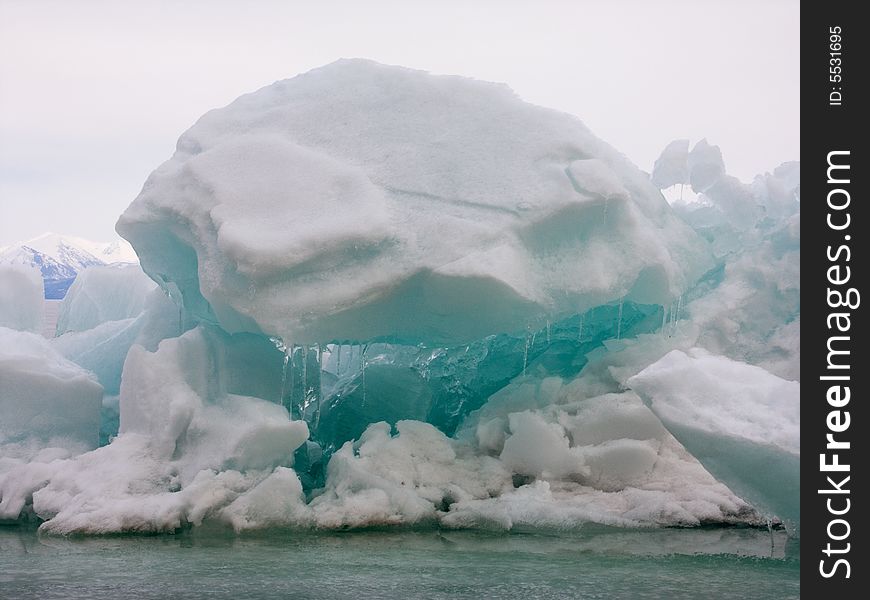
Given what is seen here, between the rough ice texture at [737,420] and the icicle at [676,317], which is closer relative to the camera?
the rough ice texture at [737,420]

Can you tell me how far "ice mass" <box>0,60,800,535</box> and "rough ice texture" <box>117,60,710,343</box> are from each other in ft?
0.06

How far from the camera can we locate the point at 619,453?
6.28 metres

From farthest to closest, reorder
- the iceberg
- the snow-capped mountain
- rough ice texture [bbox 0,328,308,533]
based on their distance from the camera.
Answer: the snow-capped mountain < the iceberg < rough ice texture [bbox 0,328,308,533]

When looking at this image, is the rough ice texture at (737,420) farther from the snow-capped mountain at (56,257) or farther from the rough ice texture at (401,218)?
the snow-capped mountain at (56,257)

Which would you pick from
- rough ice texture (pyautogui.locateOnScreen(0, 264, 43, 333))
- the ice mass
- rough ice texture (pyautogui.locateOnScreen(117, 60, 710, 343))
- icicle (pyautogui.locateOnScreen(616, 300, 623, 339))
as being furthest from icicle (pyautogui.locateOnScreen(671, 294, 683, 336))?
rough ice texture (pyautogui.locateOnScreen(0, 264, 43, 333))

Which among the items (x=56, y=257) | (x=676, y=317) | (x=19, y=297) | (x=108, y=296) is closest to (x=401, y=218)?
(x=676, y=317)

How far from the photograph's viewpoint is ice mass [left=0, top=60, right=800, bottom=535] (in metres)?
5.81

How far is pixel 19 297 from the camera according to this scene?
361 inches

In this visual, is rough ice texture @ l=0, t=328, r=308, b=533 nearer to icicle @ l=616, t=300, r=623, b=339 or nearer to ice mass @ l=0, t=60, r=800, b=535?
ice mass @ l=0, t=60, r=800, b=535

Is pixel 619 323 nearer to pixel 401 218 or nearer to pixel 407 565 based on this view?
pixel 401 218

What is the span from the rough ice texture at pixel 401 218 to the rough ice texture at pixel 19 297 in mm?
2318

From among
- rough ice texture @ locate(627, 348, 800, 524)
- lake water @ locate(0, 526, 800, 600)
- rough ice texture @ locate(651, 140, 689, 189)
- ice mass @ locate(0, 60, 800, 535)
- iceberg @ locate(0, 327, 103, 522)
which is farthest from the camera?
rough ice texture @ locate(651, 140, 689, 189)

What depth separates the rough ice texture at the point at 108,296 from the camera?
1062 centimetres

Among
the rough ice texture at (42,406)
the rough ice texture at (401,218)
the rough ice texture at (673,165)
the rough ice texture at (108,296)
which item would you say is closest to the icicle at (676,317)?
the rough ice texture at (401,218)
